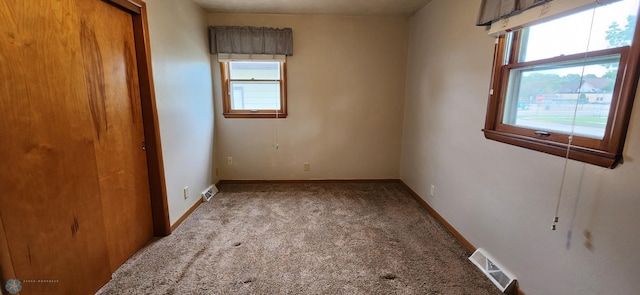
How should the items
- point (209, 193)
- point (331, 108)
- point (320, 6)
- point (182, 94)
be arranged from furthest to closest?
point (331, 108)
point (209, 193)
point (320, 6)
point (182, 94)

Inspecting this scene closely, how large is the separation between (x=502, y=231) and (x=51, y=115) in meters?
2.84

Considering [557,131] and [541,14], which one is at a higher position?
[541,14]

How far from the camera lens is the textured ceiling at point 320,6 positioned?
2.92 m

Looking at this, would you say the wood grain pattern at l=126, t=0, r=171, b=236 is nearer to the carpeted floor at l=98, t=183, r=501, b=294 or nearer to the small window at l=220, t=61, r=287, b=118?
the carpeted floor at l=98, t=183, r=501, b=294

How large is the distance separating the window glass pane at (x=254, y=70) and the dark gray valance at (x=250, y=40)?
7.5 inches

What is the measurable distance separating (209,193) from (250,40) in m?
2.06

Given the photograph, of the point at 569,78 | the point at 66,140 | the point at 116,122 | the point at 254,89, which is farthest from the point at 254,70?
the point at 569,78

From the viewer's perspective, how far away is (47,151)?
1.29 meters

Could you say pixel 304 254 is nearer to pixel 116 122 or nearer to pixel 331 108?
pixel 116 122

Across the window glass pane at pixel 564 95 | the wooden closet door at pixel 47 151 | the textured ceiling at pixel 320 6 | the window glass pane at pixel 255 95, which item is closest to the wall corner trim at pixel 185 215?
the wooden closet door at pixel 47 151

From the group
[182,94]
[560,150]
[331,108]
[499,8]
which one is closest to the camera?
[560,150]

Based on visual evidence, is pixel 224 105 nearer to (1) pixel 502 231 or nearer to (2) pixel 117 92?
(2) pixel 117 92

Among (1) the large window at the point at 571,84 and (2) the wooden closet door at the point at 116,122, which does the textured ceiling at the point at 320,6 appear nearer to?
(2) the wooden closet door at the point at 116,122

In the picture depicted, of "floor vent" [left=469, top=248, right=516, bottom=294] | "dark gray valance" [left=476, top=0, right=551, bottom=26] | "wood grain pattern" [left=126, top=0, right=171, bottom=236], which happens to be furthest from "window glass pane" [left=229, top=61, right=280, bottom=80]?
"floor vent" [left=469, top=248, right=516, bottom=294]
